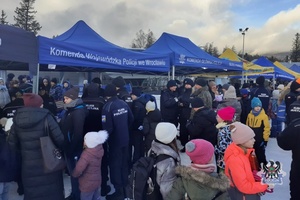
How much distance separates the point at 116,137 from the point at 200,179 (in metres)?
2.01

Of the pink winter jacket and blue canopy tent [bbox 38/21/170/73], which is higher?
blue canopy tent [bbox 38/21/170/73]

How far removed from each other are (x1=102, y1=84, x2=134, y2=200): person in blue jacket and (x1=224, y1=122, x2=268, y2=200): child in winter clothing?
174 centimetres

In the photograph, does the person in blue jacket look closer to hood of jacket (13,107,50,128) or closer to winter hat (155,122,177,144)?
hood of jacket (13,107,50,128)

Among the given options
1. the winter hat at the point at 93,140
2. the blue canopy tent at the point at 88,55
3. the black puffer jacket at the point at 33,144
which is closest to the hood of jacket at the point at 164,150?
the winter hat at the point at 93,140

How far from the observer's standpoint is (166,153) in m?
2.62

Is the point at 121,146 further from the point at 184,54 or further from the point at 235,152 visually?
the point at 184,54

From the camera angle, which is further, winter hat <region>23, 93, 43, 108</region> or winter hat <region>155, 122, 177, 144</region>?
winter hat <region>23, 93, 43, 108</region>

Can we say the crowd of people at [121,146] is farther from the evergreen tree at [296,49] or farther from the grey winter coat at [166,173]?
the evergreen tree at [296,49]

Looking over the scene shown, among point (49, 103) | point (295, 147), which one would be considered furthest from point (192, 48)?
point (295, 147)

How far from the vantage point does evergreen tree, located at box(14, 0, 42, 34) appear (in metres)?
47.9

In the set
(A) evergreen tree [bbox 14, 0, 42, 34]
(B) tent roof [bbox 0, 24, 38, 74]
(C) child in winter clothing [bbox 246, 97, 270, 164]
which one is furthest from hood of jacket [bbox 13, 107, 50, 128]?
(A) evergreen tree [bbox 14, 0, 42, 34]

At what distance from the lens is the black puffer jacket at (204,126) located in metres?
4.30

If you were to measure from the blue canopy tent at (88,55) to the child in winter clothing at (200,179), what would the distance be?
120 inches

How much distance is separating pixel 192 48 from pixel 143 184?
8236 mm
